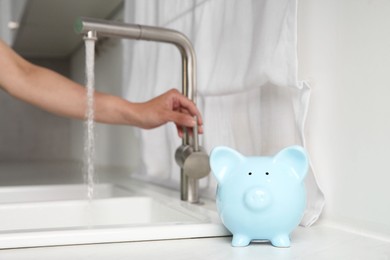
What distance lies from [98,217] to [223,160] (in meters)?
0.52

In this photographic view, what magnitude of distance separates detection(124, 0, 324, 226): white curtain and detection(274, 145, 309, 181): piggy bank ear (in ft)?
0.53

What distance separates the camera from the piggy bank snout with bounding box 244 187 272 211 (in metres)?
0.55

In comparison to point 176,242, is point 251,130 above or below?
above

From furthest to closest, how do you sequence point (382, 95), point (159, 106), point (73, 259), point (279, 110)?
point (159, 106)
point (279, 110)
point (382, 95)
point (73, 259)

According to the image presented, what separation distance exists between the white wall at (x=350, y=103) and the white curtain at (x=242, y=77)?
3 cm

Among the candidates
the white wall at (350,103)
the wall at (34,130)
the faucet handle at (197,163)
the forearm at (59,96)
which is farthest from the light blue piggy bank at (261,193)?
the wall at (34,130)

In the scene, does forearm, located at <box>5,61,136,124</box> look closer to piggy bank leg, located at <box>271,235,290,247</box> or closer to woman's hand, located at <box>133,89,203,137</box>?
woman's hand, located at <box>133,89,203,137</box>

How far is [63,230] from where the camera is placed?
0.62 meters

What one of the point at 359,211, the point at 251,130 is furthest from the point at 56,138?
the point at 359,211

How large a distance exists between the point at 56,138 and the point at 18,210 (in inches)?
119

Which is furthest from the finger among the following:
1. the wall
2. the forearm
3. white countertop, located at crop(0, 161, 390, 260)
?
the wall

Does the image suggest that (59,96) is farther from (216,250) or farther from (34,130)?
(34,130)

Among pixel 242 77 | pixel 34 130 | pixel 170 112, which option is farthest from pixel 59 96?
pixel 34 130

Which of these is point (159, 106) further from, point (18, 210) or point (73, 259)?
point (73, 259)
